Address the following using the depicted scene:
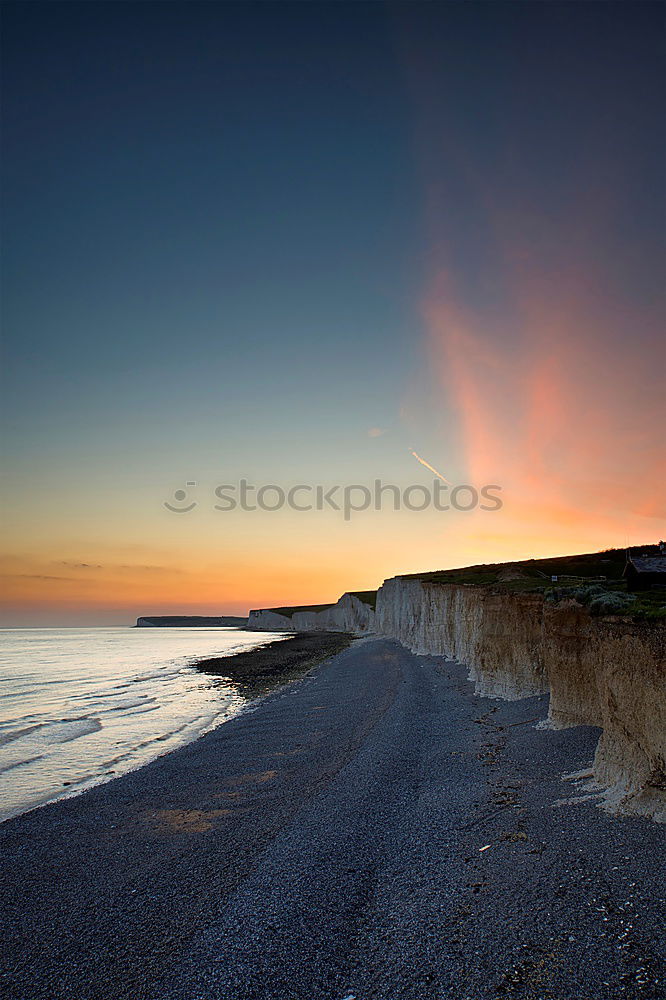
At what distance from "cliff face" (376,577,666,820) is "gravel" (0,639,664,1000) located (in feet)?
2.40

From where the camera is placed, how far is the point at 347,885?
27.0ft

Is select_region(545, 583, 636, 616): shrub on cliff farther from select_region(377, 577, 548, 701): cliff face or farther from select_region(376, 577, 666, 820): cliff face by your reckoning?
select_region(377, 577, 548, 701): cliff face

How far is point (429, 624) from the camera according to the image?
49.2 metres

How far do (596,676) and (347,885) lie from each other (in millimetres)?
7231

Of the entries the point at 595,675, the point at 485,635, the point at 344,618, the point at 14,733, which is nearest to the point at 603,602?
the point at 595,675

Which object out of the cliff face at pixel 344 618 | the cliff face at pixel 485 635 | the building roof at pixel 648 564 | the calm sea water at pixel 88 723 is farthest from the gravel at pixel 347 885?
the cliff face at pixel 344 618

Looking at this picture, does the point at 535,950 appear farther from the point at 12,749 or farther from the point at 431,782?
the point at 12,749

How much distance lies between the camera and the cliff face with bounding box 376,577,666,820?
8.75 metres

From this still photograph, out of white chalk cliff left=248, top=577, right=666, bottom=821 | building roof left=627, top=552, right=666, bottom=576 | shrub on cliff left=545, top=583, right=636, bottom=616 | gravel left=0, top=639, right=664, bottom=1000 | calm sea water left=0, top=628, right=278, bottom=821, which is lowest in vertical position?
calm sea water left=0, top=628, right=278, bottom=821

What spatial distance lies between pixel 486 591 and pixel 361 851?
18495mm

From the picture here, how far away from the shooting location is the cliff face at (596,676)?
8.75m

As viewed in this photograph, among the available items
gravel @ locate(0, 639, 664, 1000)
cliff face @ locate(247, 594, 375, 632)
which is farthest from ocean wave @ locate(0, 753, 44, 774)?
cliff face @ locate(247, 594, 375, 632)

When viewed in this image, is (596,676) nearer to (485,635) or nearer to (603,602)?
(603,602)

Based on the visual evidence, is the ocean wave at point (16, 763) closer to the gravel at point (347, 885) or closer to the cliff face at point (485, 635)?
the gravel at point (347, 885)
